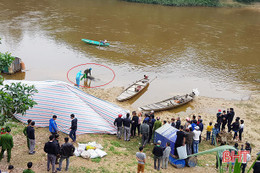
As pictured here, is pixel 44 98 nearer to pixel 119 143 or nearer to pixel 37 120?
pixel 37 120

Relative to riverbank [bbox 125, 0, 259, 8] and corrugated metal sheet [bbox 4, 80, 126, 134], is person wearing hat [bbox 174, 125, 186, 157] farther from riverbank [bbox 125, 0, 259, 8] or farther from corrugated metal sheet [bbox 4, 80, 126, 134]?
riverbank [bbox 125, 0, 259, 8]

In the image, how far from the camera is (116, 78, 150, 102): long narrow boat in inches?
800

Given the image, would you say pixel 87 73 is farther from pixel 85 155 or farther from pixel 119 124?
pixel 85 155

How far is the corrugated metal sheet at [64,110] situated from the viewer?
13.4 meters

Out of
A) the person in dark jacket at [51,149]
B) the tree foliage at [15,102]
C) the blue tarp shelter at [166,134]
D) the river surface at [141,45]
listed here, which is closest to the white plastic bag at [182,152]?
the blue tarp shelter at [166,134]

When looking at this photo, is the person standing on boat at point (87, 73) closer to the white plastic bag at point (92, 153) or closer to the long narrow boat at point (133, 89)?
the long narrow boat at point (133, 89)

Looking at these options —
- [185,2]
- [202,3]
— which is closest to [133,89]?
[185,2]

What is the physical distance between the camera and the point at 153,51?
33.4 metres

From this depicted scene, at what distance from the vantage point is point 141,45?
35.3 meters

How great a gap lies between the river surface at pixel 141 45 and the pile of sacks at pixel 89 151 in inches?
354

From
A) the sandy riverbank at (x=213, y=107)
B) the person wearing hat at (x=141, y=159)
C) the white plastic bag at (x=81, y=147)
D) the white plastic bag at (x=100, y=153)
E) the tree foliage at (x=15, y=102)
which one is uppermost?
the tree foliage at (x=15, y=102)

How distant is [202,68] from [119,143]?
766 inches

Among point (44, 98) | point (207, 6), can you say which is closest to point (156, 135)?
point (44, 98)

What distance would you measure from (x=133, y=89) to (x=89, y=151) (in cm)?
1099
